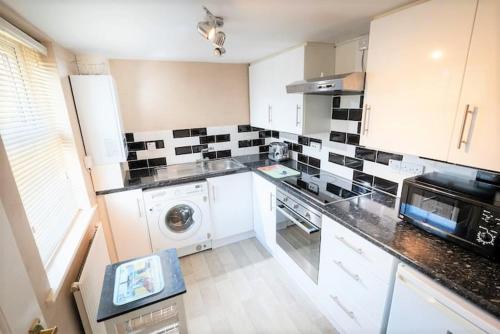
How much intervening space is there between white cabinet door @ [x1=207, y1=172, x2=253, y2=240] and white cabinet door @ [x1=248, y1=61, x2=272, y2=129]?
65 centimetres

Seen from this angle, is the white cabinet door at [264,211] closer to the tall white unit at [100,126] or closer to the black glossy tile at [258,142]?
the black glossy tile at [258,142]

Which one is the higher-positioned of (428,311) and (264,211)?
(428,311)

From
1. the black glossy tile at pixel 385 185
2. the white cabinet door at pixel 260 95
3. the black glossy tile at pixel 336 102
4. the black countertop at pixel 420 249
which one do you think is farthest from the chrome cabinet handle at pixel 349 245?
the white cabinet door at pixel 260 95

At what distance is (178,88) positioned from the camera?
255cm

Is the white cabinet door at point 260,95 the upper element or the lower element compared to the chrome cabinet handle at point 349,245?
upper

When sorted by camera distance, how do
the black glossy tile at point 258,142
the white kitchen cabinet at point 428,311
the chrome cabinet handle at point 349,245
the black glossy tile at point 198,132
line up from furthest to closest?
1. the black glossy tile at point 258,142
2. the black glossy tile at point 198,132
3. the chrome cabinet handle at point 349,245
4. the white kitchen cabinet at point 428,311

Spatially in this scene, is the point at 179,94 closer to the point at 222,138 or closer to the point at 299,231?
the point at 222,138

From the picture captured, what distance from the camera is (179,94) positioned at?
8.45 ft

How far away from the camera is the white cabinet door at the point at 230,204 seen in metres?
2.43

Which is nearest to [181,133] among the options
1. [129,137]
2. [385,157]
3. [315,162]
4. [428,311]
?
[129,137]

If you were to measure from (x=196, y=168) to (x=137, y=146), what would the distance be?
67 cm

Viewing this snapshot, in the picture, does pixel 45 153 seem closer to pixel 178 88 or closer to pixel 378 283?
pixel 178 88

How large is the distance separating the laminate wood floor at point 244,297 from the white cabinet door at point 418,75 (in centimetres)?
140

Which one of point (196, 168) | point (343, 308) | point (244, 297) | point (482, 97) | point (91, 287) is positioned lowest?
point (244, 297)
